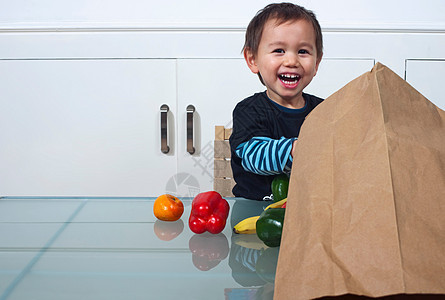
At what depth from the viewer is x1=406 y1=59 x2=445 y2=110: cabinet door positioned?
187 cm

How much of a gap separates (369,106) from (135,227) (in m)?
0.43

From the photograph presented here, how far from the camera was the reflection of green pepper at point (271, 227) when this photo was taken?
60cm

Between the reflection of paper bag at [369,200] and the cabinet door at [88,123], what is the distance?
1414 mm

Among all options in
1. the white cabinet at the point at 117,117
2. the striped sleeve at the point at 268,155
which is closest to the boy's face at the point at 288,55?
the striped sleeve at the point at 268,155

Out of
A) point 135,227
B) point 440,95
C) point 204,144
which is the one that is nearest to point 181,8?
point 204,144

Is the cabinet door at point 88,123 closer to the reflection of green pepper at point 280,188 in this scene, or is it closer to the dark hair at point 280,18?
the dark hair at point 280,18

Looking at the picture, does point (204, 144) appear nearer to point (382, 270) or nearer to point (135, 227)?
point (135, 227)

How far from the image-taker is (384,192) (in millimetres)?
404

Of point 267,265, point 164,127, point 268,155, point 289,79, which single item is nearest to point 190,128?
point 164,127

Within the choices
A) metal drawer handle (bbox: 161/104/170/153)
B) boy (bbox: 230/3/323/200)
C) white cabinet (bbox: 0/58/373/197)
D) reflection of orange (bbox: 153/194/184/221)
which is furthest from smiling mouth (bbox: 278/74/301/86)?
metal drawer handle (bbox: 161/104/170/153)

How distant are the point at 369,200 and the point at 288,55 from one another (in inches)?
27.5

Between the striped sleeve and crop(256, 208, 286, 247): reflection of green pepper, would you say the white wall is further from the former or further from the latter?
crop(256, 208, 286, 247): reflection of green pepper

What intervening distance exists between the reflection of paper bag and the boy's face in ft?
1.81

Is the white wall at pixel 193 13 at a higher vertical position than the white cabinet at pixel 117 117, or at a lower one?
higher
